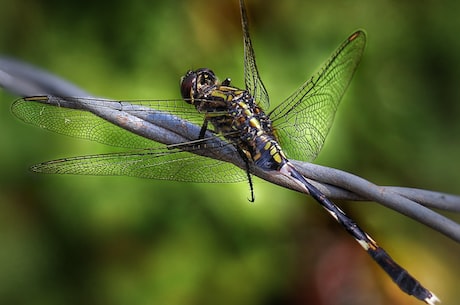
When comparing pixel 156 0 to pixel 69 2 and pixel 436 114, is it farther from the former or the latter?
pixel 436 114

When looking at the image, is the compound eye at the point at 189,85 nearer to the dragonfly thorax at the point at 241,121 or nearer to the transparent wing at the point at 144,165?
the dragonfly thorax at the point at 241,121

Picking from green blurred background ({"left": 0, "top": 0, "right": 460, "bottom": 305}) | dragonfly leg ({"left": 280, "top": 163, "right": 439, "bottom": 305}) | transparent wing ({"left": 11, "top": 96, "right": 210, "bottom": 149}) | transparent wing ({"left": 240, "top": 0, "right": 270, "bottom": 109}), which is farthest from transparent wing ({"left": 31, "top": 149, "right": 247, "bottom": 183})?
green blurred background ({"left": 0, "top": 0, "right": 460, "bottom": 305})

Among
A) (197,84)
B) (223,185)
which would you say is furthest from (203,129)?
(223,185)

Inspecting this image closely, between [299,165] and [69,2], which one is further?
[69,2]

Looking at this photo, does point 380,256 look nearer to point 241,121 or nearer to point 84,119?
point 241,121

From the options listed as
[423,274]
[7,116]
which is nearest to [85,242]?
[7,116]

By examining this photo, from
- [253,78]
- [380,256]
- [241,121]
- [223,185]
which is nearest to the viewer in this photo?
[380,256]
